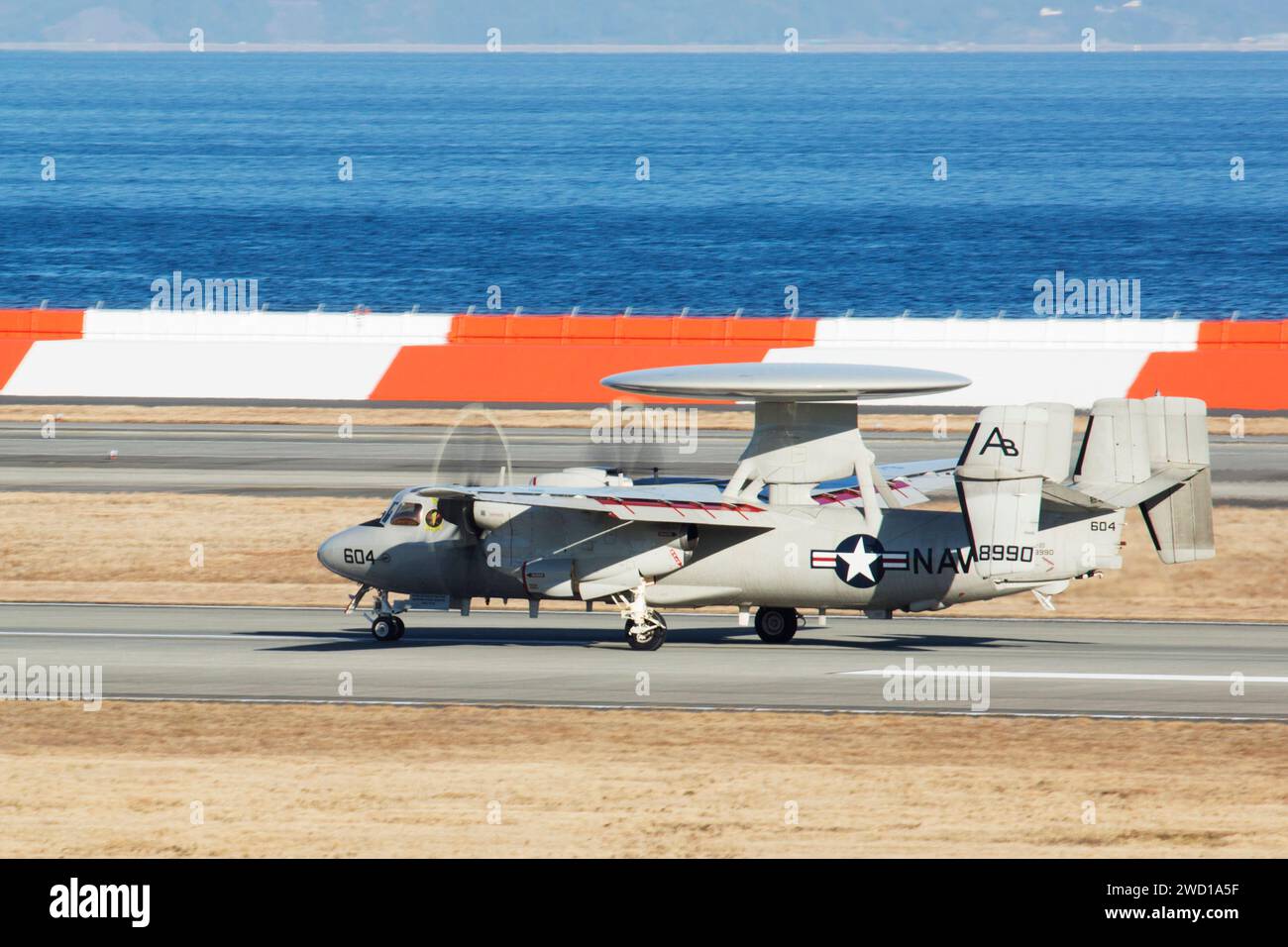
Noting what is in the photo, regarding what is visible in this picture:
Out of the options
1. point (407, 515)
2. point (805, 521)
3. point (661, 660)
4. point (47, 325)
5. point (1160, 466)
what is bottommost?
point (661, 660)

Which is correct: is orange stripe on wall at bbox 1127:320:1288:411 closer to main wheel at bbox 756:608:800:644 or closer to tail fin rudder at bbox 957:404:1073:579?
main wheel at bbox 756:608:800:644

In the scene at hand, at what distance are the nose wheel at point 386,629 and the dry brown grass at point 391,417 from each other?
2049cm

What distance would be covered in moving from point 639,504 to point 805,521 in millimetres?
2570

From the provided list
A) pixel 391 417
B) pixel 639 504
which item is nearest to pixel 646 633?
pixel 639 504

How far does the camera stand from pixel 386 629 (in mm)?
28453

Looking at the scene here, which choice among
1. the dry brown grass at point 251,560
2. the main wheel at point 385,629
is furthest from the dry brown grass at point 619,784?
the dry brown grass at point 251,560

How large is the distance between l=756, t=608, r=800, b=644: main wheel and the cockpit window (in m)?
5.92

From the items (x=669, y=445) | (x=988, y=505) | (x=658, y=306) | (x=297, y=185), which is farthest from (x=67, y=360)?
(x=297, y=185)

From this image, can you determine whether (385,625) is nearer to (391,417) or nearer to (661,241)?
(391,417)

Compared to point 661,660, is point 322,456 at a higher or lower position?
higher

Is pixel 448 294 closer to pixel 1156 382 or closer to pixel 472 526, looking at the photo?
pixel 1156 382

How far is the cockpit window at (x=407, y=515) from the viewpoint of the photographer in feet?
92.0

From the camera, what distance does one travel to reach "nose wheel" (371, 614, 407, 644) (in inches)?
1119

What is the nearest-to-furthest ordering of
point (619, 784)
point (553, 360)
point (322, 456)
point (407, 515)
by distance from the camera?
point (619, 784) < point (407, 515) < point (322, 456) < point (553, 360)
